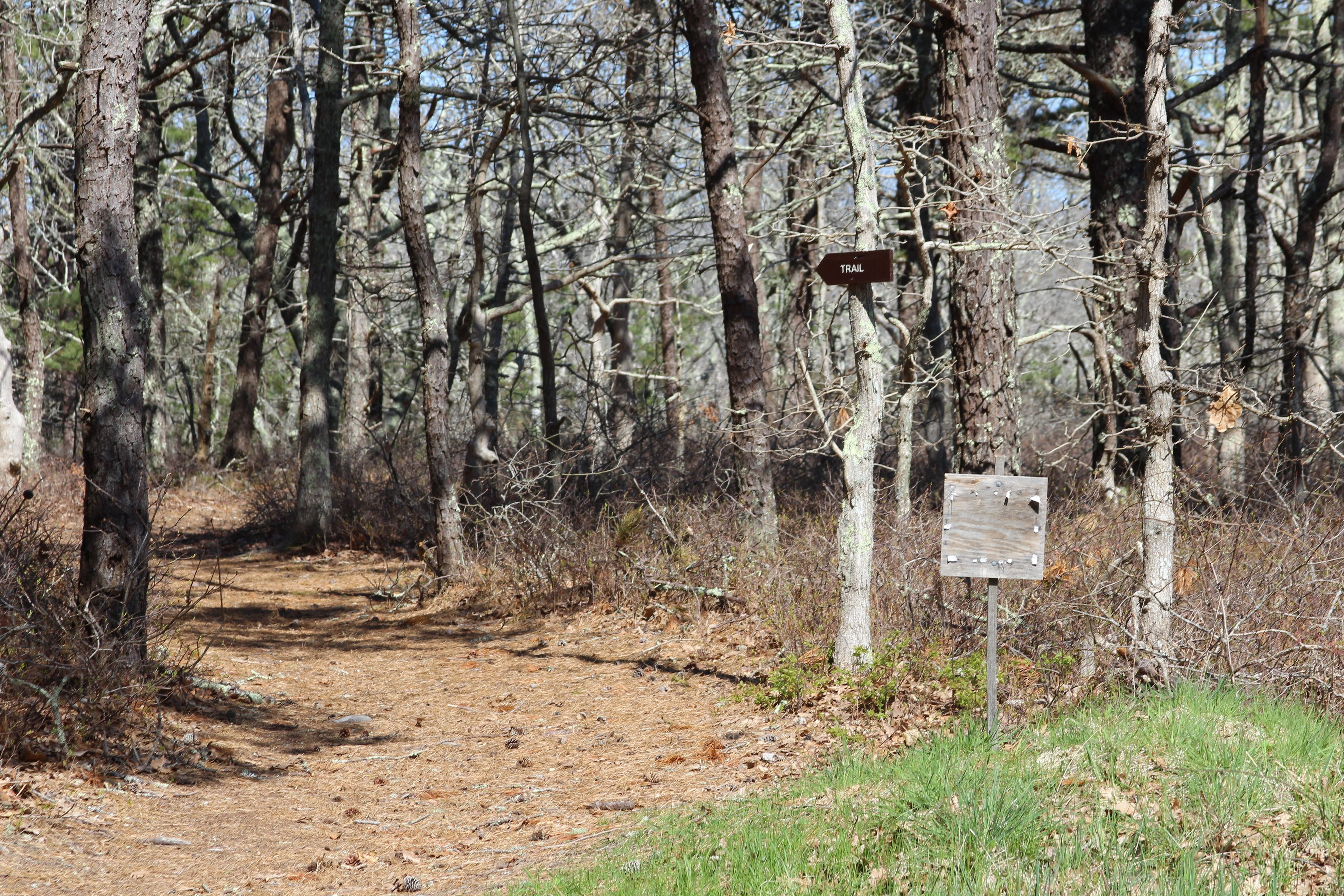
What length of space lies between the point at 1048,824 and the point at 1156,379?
2.87m

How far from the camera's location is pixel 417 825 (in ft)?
18.0

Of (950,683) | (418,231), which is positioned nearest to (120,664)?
(950,683)

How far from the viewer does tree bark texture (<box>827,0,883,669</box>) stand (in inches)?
263

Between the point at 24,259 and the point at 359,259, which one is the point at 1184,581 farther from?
the point at 24,259

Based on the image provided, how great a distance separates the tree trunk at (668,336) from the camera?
12.7 metres

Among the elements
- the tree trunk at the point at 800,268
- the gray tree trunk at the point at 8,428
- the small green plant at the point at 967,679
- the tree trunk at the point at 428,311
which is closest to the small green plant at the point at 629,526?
the tree trunk at the point at 800,268

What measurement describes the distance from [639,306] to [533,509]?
17.9 meters

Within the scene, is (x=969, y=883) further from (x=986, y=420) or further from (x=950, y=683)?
(x=986, y=420)

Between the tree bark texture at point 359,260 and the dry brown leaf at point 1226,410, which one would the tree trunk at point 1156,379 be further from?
the tree bark texture at point 359,260

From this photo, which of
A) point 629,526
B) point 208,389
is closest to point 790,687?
point 629,526

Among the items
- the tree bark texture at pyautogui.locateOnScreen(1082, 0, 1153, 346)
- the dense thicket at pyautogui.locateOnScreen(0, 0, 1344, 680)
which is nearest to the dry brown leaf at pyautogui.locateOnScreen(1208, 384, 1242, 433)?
the dense thicket at pyautogui.locateOnScreen(0, 0, 1344, 680)

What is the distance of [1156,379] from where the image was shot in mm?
5852

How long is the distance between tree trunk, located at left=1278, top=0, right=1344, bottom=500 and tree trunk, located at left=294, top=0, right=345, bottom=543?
427 inches

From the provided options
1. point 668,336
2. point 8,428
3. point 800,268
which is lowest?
point 8,428
